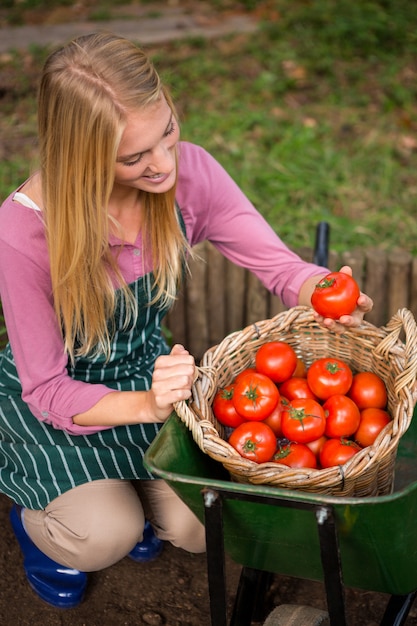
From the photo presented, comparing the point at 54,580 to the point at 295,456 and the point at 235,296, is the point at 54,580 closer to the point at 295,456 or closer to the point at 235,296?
the point at 295,456

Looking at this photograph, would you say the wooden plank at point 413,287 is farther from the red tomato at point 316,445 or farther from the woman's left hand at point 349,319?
the red tomato at point 316,445

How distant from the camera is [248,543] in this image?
1.82 metres

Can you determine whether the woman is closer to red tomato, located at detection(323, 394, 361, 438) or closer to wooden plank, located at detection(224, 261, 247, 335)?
red tomato, located at detection(323, 394, 361, 438)

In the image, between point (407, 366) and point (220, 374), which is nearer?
point (407, 366)

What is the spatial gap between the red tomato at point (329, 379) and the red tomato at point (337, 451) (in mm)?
152

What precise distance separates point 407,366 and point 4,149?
3436 mm

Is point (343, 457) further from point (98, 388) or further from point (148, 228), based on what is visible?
point (148, 228)

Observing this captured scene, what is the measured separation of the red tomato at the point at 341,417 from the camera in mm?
1959

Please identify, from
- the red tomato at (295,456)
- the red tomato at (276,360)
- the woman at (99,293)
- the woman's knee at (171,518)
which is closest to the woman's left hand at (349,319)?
the woman at (99,293)

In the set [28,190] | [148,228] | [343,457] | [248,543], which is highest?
[28,190]

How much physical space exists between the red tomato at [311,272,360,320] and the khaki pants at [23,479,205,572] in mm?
787

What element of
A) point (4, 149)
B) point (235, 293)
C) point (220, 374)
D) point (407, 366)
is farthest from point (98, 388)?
point (4, 149)

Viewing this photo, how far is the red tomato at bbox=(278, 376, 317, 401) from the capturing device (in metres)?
2.10

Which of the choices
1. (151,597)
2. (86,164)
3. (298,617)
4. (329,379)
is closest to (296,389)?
(329,379)
